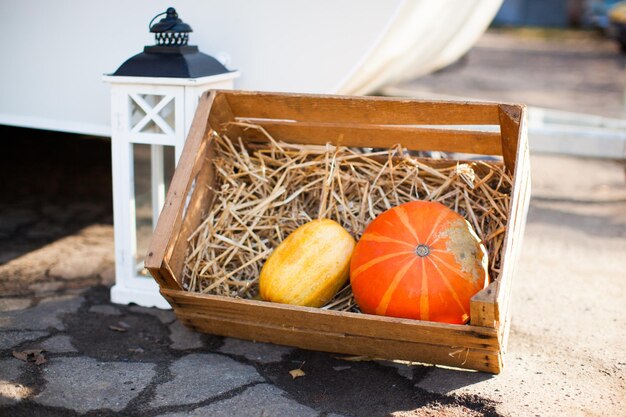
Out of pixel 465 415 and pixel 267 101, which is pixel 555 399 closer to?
pixel 465 415

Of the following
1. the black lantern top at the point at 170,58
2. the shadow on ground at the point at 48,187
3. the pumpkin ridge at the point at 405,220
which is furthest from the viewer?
the shadow on ground at the point at 48,187

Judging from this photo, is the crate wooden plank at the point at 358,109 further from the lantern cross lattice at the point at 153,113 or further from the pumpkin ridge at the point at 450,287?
the pumpkin ridge at the point at 450,287

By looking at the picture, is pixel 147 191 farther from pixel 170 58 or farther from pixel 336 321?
pixel 336 321

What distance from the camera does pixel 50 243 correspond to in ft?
13.0

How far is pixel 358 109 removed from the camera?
113 inches

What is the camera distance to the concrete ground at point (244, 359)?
95.0 inches

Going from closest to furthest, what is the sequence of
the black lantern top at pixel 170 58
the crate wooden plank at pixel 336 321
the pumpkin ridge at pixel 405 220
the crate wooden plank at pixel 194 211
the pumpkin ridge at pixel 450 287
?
the crate wooden plank at pixel 336 321
the pumpkin ridge at pixel 450 287
the pumpkin ridge at pixel 405 220
the crate wooden plank at pixel 194 211
the black lantern top at pixel 170 58

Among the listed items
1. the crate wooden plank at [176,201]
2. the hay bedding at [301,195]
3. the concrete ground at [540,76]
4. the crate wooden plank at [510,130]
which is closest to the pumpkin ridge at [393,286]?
the hay bedding at [301,195]

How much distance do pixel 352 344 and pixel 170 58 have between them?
4.36ft

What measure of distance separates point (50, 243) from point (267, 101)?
164 cm

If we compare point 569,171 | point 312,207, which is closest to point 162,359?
point 312,207

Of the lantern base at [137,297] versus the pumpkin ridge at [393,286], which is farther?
the lantern base at [137,297]

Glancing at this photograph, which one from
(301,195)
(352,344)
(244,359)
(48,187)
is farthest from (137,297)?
(48,187)

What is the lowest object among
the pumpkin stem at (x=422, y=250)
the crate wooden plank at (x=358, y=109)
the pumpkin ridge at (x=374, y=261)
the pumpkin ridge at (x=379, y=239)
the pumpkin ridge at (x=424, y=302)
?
the pumpkin ridge at (x=424, y=302)
